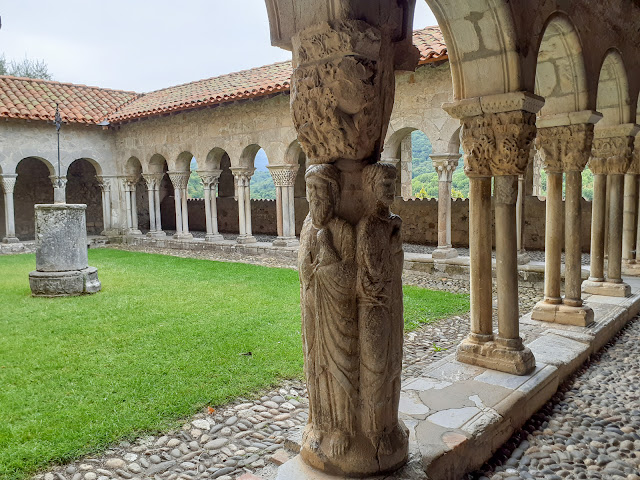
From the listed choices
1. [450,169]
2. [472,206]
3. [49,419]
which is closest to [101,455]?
[49,419]

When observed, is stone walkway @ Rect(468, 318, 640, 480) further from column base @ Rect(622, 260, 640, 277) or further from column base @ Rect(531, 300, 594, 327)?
column base @ Rect(622, 260, 640, 277)

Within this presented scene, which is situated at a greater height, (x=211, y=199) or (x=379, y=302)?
(x=211, y=199)

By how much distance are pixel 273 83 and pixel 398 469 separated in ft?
37.6

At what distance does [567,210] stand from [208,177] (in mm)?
11160

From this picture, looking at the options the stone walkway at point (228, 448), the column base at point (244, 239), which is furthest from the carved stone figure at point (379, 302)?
the column base at point (244, 239)

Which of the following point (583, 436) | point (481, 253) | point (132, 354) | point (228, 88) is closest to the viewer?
point (583, 436)

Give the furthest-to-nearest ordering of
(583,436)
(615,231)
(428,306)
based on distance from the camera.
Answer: (428,306) → (615,231) → (583,436)

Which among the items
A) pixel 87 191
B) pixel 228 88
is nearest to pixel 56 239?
pixel 228 88

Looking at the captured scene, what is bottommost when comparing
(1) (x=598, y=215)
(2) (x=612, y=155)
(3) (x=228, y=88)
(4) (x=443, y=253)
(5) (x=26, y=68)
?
(4) (x=443, y=253)

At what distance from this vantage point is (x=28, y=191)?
18922mm

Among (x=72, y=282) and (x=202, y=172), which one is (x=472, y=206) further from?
(x=202, y=172)

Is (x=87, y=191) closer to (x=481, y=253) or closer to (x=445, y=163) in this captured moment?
(x=445, y=163)

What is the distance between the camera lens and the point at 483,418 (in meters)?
3.11

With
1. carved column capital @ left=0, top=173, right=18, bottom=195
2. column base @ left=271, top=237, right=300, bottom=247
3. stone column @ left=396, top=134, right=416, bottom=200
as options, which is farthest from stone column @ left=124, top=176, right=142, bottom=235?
stone column @ left=396, top=134, right=416, bottom=200
